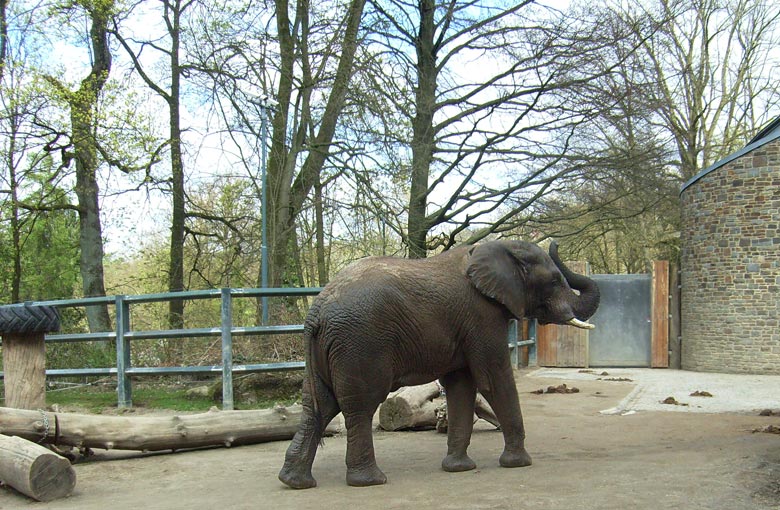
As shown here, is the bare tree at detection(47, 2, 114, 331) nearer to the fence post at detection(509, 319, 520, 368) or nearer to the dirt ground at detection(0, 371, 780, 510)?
the fence post at detection(509, 319, 520, 368)

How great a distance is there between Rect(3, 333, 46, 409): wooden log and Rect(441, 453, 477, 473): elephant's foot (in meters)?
3.93

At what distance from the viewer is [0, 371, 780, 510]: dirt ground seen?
17.4ft

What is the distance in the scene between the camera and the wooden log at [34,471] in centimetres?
567

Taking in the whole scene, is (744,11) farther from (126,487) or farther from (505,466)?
(126,487)

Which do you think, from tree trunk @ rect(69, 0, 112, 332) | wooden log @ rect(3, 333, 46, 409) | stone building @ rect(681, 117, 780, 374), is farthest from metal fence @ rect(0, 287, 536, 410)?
stone building @ rect(681, 117, 780, 374)

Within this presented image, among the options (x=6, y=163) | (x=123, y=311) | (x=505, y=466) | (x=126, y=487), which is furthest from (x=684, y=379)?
(x=6, y=163)

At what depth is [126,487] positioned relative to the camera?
627cm

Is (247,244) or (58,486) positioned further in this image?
(247,244)

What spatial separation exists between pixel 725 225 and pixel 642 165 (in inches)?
126

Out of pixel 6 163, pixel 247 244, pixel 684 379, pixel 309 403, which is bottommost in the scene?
pixel 684 379

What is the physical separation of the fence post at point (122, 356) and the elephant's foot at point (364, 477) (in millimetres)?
5344

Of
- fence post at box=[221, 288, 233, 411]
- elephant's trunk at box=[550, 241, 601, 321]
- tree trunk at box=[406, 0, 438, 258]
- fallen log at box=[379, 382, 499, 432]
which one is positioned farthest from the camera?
tree trunk at box=[406, 0, 438, 258]

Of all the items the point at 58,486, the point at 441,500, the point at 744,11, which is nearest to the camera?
the point at 441,500

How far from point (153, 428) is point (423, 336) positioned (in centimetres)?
291
